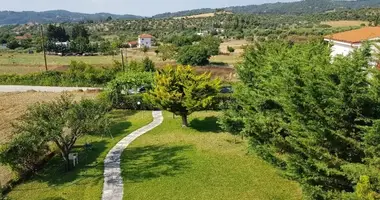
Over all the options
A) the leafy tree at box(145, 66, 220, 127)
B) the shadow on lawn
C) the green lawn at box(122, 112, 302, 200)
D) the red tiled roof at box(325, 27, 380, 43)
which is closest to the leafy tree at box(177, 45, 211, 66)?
the red tiled roof at box(325, 27, 380, 43)

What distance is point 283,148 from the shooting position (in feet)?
53.5

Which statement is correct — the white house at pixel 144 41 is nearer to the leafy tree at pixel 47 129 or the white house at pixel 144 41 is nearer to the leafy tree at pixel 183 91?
the leafy tree at pixel 183 91

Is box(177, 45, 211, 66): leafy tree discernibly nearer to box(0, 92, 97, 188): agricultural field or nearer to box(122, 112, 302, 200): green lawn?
box(0, 92, 97, 188): agricultural field

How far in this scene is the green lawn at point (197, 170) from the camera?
1841 centimetres

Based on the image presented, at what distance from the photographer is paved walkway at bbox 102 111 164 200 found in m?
18.6

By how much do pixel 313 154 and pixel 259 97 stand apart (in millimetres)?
6427

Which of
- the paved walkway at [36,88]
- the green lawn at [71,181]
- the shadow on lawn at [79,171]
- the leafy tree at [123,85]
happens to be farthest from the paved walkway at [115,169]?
the paved walkway at [36,88]

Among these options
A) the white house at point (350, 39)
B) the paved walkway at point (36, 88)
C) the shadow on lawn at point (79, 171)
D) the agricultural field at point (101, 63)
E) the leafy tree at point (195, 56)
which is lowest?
the shadow on lawn at point (79, 171)

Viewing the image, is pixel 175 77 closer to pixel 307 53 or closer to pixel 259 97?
pixel 259 97

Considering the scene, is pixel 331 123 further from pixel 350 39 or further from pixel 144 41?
pixel 144 41

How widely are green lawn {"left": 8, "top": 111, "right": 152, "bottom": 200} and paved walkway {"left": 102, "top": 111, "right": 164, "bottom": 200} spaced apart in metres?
0.32

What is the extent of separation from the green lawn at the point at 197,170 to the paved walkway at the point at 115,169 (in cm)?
40

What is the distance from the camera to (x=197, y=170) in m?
21.4

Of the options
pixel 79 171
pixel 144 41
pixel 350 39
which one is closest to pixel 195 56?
pixel 350 39
